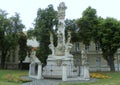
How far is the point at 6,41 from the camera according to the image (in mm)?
49344

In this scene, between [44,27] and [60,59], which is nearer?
[60,59]

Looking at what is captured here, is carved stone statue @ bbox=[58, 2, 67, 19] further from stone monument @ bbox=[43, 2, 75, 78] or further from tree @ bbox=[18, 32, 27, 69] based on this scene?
tree @ bbox=[18, 32, 27, 69]

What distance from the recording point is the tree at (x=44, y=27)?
43.8 m

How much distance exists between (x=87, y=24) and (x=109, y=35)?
4635mm

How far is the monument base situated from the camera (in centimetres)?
2702

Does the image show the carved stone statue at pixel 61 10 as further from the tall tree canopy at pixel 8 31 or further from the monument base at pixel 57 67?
the tall tree canopy at pixel 8 31

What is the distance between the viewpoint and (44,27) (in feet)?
146

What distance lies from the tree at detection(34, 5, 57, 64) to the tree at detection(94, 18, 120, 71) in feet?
29.2

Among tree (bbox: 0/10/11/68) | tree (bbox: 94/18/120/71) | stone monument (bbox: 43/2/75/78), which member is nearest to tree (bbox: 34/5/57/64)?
tree (bbox: 0/10/11/68)

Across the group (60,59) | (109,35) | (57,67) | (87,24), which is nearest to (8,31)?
(87,24)

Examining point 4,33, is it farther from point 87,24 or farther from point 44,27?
point 87,24

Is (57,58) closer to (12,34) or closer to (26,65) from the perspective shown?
(12,34)

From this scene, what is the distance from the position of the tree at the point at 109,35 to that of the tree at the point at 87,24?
149 cm

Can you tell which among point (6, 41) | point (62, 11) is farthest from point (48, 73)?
point (6, 41)
